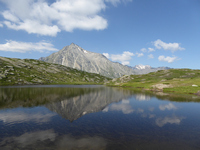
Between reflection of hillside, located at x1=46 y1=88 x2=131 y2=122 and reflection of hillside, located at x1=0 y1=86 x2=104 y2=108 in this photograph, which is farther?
reflection of hillside, located at x1=0 y1=86 x2=104 y2=108

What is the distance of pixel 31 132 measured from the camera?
21375 mm

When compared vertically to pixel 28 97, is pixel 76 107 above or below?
above

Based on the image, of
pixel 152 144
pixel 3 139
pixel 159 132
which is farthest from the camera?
pixel 159 132

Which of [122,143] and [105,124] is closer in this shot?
[122,143]

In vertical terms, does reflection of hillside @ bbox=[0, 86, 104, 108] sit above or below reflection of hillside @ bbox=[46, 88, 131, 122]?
below

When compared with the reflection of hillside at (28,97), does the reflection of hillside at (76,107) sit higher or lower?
higher

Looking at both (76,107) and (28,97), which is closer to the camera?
Result: (76,107)

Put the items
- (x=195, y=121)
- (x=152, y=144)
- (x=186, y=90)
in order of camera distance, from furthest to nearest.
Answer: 1. (x=186, y=90)
2. (x=195, y=121)
3. (x=152, y=144)

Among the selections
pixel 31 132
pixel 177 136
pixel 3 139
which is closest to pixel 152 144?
pixel 177 136

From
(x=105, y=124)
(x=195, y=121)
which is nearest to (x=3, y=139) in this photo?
(x=105, y=124)

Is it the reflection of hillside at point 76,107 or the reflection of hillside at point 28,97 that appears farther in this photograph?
the reflection of hillside at point 28,97

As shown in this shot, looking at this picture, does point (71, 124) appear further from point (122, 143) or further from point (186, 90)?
point (186, 90)

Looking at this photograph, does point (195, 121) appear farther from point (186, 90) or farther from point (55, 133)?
point (186, 90)

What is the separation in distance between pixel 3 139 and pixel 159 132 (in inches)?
995
